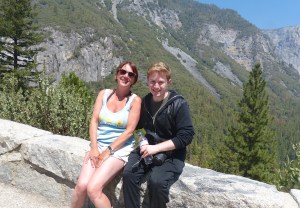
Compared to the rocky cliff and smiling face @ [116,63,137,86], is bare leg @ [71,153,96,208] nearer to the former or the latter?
the rocky cliff

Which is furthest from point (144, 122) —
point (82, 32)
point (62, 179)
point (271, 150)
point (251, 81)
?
point (82, 32)

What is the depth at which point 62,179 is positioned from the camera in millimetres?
4586

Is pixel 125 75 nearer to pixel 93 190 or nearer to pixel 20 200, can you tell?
pixel 93 190

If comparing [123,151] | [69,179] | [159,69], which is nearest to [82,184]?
[123,151]

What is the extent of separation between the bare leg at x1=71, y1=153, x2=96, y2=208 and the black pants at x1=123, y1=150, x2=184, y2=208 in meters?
0.43

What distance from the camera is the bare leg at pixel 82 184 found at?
383 centimetres

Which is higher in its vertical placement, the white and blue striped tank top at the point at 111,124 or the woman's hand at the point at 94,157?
the white and blue striped tank top at the point at 111,124

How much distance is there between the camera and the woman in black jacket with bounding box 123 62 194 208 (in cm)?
362

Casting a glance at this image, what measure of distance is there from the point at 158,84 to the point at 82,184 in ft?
4.50

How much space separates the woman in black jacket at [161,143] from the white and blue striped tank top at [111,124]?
272mm

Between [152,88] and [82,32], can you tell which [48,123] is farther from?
[82,32]

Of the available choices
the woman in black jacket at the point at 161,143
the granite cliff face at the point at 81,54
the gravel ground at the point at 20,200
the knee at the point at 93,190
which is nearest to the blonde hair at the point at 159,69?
the woman in black jacket at the point at 161,143

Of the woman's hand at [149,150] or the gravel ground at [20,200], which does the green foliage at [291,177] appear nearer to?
the woman's hand at [149,150]

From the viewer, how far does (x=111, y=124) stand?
13.8ft
